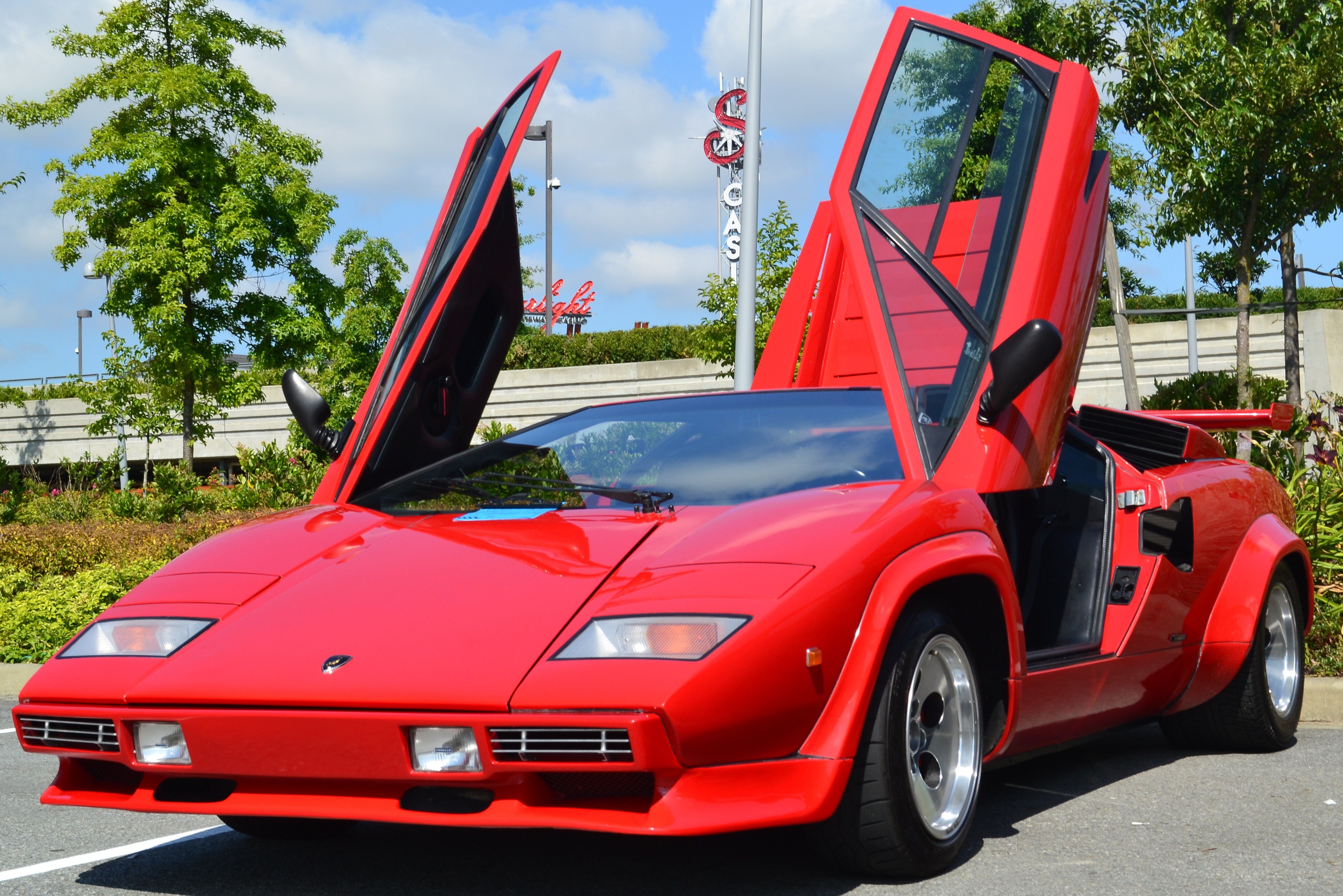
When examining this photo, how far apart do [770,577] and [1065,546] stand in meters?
1.98

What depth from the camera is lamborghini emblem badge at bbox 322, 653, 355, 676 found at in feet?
9.44

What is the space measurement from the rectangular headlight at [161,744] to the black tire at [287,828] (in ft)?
2.67

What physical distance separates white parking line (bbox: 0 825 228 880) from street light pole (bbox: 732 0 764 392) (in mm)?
8188

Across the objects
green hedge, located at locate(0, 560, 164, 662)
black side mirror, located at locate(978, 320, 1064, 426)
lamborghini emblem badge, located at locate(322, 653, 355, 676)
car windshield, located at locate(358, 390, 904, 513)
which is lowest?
green hedge, located at locate(0, 560, 164, 662)

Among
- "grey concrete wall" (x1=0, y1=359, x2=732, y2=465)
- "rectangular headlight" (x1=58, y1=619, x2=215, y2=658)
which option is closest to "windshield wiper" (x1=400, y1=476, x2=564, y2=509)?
"rectangular headlight" (x1=58, y1=619, x2=215, y2=658)

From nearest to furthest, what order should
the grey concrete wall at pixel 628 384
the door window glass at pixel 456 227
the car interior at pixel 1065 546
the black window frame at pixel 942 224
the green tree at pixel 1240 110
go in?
the black window frame at pixel 942 224, the car interior at pixel 1065 546, the door window glass at pixel 456 227, the green tree at pixel 1240 110, the grey concrete wall at pixel 628 384

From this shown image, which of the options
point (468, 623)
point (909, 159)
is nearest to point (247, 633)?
point (468, 623)

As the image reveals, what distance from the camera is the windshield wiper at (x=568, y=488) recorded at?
3.53 metres

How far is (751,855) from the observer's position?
344 cm

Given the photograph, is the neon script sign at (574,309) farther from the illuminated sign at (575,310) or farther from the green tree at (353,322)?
the green tree at (353,322)

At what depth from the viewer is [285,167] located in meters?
21.5

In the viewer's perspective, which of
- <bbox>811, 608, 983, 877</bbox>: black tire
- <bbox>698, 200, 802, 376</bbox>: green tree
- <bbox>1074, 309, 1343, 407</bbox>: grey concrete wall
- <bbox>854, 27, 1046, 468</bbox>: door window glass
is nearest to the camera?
<bbox>811, 608, 983, 877</bbox>: black tire

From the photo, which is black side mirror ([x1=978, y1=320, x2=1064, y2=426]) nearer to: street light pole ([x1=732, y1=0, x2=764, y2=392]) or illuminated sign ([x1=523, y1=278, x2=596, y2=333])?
street light pole ([x1=732, y1=0, x2=764, y2=392])

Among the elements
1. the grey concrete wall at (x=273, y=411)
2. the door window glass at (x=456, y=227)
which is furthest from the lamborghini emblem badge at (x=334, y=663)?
the grey concrete wall at (x=273, y=411)
